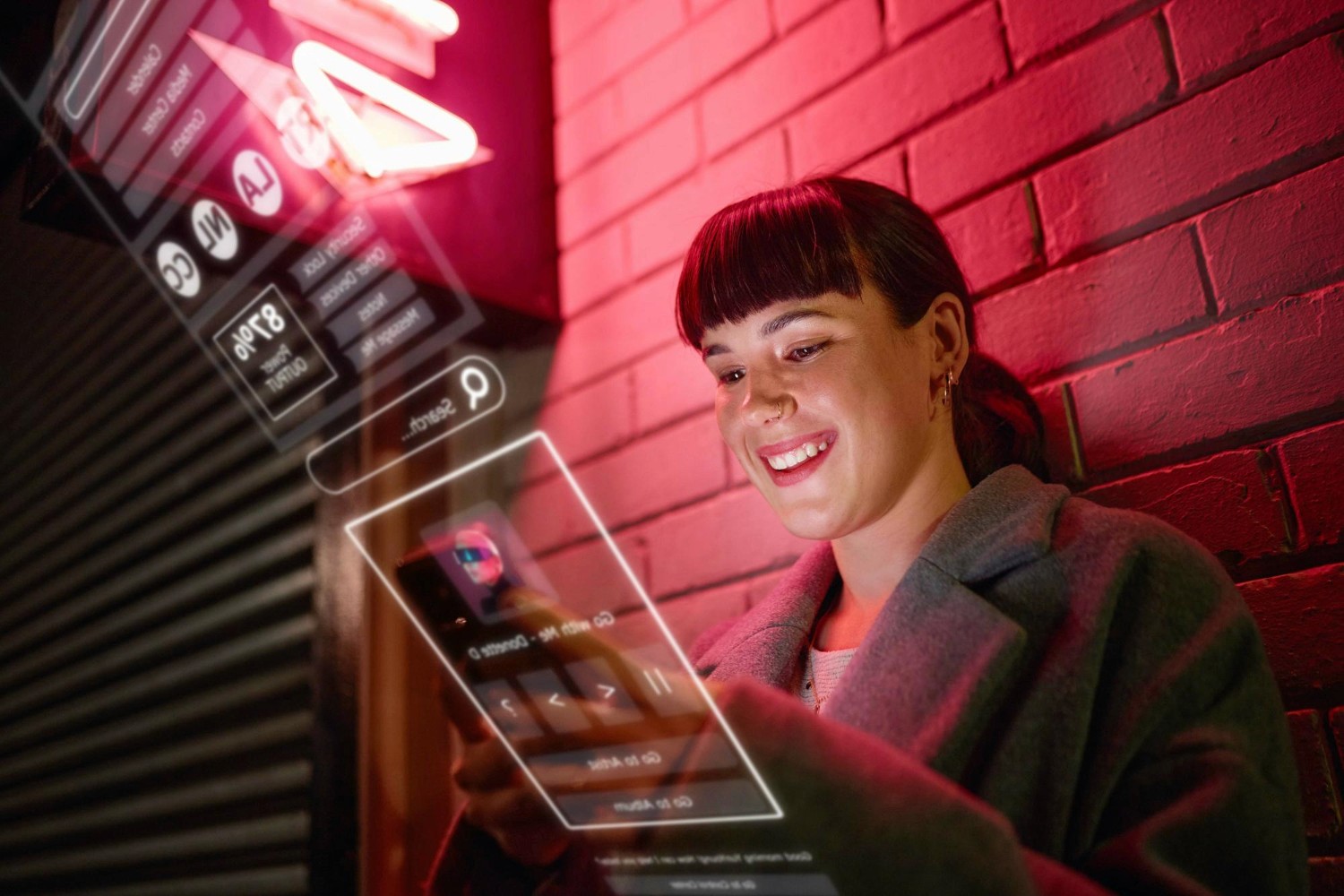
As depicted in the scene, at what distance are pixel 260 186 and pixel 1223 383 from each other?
1204mm

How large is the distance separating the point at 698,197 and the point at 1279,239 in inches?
30.5

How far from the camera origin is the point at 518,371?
1.63 meters

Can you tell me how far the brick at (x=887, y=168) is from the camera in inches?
45.7

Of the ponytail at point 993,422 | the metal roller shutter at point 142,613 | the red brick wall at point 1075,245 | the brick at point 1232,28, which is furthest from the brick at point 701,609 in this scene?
the brick at point 1232,28

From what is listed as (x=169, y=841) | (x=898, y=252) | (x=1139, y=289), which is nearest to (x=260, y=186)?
(x=898, y=252)

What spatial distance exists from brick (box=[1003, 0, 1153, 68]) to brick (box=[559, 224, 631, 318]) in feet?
2.15

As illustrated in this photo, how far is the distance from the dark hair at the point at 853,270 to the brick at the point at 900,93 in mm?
216

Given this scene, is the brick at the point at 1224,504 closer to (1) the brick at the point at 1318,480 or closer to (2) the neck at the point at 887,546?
(1) the brick at the point at 1318,480

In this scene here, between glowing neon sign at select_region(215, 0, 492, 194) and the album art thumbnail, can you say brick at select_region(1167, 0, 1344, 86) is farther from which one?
glowing neon sign at select_region(215, 0, 492, 194)

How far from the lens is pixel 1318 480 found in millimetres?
812

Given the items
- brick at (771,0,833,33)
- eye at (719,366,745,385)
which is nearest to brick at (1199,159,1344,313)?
eye at (719,366,745,385)

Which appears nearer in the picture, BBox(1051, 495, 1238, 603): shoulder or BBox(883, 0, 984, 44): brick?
BBox(1051, 495, 1238, 603): shoulder

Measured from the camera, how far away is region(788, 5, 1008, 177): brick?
1.10 meters

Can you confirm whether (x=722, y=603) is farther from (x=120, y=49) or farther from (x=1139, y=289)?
(x=120, y=49)
